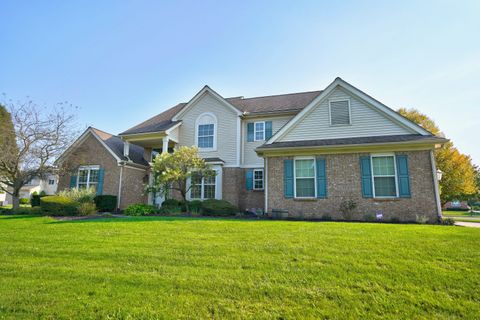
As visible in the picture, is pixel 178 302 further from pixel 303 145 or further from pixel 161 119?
pixel 161 119

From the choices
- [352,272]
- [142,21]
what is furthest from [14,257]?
[142,21]

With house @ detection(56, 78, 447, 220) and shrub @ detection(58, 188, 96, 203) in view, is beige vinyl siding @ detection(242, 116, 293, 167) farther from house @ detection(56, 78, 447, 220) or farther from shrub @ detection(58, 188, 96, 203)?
shrub @ detection(58, 188, 96, 203)

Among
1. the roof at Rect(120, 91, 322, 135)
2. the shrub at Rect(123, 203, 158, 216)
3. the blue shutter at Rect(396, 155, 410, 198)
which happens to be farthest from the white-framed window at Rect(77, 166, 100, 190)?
the blue shutter at Rect(396, 155, 410, 198)

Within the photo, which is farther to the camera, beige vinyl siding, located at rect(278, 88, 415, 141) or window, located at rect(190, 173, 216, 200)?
window, located at rect(190, 173, 216, 200)

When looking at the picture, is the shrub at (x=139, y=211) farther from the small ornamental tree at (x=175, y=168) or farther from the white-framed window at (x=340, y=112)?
→ the white-framed window at (x=340, y=112)

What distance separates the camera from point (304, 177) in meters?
12.7

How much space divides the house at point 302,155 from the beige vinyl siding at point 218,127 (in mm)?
70

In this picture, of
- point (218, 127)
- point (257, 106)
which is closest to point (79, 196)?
point (218, 127)

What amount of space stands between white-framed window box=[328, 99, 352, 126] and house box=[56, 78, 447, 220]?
49 millimetres

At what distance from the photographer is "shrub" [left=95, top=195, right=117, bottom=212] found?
15.6 metres

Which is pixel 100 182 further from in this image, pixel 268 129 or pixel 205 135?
pixel 268 129

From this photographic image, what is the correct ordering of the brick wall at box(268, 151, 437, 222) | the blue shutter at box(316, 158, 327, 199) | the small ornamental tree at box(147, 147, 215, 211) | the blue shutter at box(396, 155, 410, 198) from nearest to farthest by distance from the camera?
the brick wall at box(268, 151, 437, 222)
the blue shutter at box(396, 155, 410, 198)
the blue shutter at box(316, 158, 327, 199)
the small ornamental tree at box(147, 147, 215, 211)

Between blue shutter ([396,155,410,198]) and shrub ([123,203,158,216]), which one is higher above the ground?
blue shutter ([396,155,410,198])

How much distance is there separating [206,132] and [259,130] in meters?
3.73
